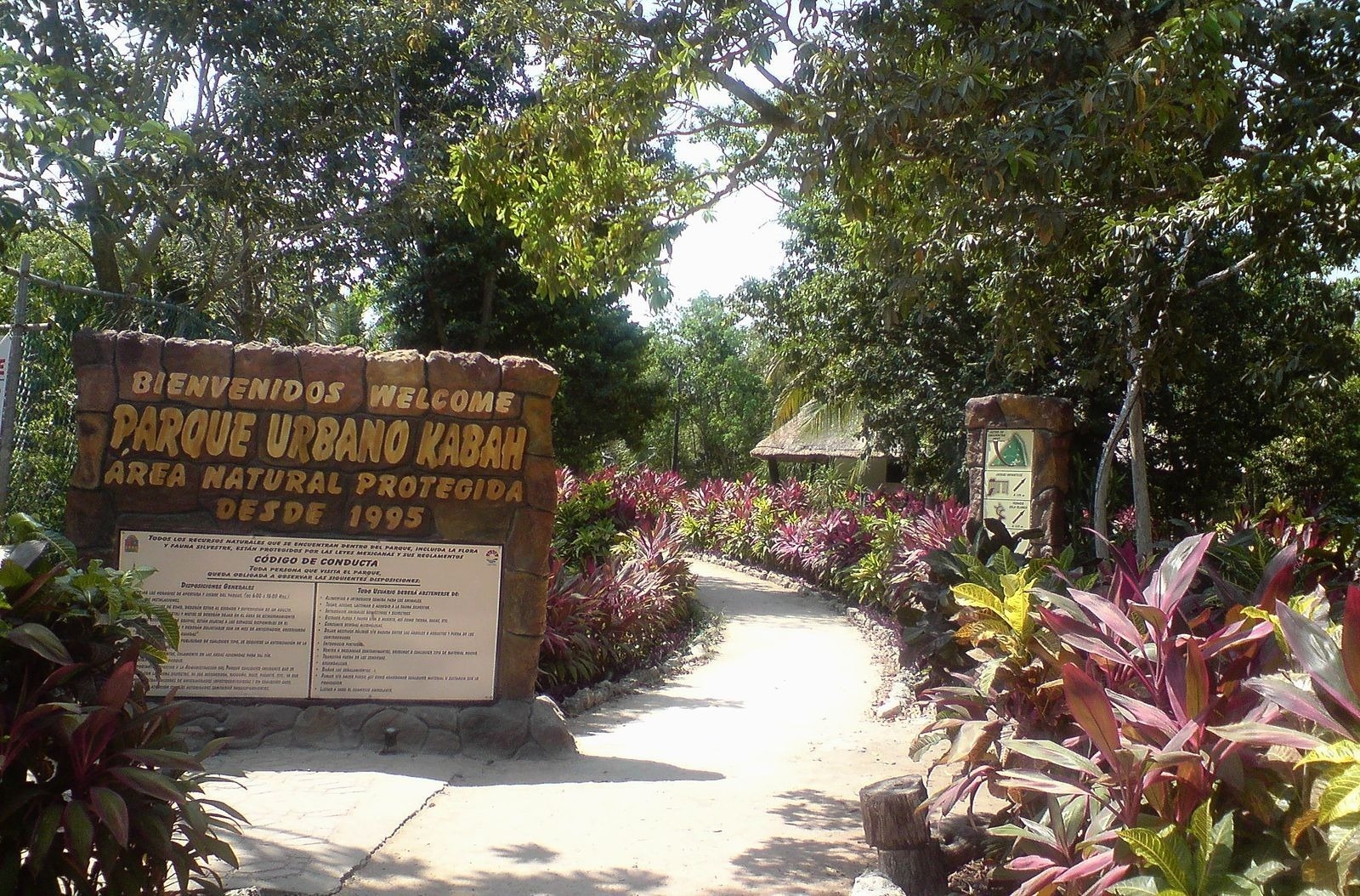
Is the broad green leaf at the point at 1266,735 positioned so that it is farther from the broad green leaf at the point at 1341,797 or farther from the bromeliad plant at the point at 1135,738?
the broad green leaf at the point at 1341,797

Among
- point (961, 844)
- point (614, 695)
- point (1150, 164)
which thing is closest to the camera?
point (961, 844)

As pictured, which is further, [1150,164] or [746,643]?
[746,643]

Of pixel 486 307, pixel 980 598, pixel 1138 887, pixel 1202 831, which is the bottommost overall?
pixel 1138 887

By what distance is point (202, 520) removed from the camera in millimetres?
6762

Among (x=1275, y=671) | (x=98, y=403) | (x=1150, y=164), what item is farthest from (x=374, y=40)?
(x=1275, y=671)

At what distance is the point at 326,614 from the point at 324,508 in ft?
2.12

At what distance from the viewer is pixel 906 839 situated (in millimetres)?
4348

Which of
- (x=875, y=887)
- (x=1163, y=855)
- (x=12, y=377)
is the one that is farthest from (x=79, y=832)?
(x=12, y=377)

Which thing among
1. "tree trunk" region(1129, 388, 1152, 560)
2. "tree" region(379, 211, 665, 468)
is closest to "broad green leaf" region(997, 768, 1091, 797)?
"tree trunk" region(1129, 388, 1152, 560)

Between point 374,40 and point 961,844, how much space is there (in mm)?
11205

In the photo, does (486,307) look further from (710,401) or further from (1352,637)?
(710,401)

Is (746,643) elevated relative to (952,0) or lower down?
lower down

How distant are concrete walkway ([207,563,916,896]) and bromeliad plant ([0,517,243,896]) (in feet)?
3.17

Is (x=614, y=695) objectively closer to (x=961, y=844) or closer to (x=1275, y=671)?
(x=961, y=844)
